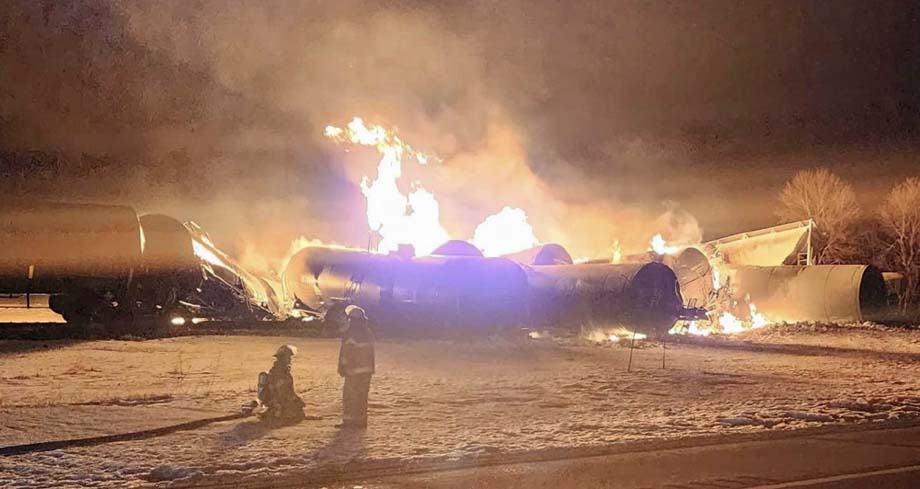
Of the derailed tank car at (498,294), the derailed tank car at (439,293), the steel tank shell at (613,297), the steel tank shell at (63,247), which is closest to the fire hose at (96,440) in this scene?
the derailed tank car at (439,293)

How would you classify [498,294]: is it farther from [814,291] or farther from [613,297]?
[814,291]

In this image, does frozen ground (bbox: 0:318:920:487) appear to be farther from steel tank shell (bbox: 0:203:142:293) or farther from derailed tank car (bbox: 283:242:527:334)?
steel tank shell (bbox: 0:203:142:293)

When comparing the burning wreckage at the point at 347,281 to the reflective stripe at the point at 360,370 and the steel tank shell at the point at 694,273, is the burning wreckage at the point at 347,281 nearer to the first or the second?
the steel tank shell at the point at 694,273

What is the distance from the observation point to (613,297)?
24641 mm

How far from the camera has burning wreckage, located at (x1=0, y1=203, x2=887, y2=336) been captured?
78.2 ft

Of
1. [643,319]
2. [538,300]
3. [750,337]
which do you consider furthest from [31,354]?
[750,337]

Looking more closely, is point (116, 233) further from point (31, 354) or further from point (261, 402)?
point (261, 402)

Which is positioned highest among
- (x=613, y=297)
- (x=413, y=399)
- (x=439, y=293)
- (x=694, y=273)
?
(x=694, y=273)

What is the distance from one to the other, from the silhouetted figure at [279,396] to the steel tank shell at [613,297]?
14.6 metres

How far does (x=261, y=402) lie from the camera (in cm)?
1166

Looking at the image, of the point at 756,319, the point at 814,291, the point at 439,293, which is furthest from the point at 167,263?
the point at 814,291

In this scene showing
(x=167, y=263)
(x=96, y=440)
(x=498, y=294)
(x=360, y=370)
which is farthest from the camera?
(x=167, y=263)

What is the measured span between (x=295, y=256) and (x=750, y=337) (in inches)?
609

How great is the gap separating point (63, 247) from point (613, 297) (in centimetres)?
1542
